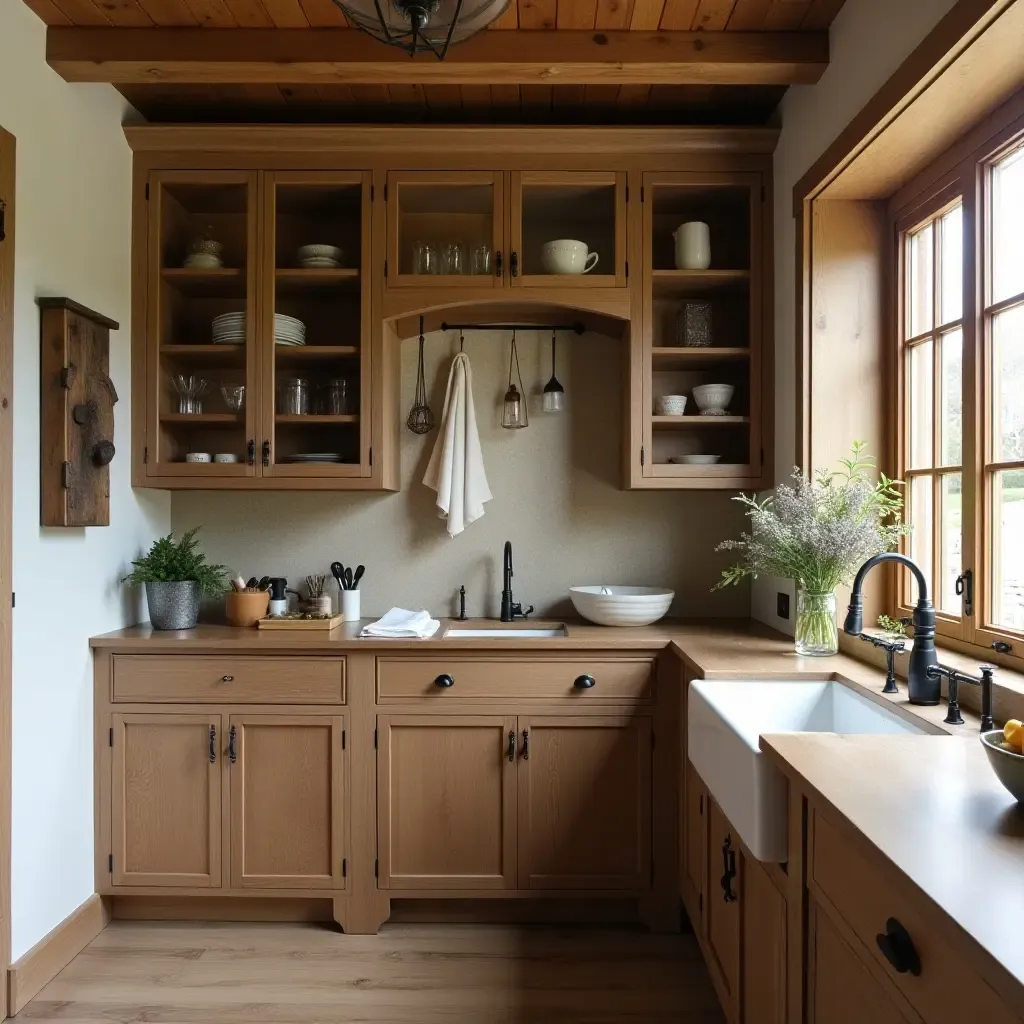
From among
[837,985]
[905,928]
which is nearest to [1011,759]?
[905,928]

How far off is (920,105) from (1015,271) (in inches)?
17.3

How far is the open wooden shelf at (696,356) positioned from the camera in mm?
2590

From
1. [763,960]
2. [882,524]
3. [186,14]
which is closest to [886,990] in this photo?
[763,960]

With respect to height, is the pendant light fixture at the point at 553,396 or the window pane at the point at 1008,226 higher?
the window pane at the point at 1008,226

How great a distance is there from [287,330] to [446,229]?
678mm

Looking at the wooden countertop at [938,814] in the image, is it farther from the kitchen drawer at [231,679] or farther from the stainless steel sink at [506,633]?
the kitchen drawer at [231,679]

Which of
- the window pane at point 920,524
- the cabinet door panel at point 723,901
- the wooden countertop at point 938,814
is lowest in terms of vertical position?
the cabinet door panel at point 723,901

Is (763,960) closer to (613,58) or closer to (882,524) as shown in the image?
(882,524)

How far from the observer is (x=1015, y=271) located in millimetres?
1728

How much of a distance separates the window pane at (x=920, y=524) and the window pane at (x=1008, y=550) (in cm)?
30

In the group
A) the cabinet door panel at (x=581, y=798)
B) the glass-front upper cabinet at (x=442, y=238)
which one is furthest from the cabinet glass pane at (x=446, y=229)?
the cabinet door panel at (x=581, y=798)

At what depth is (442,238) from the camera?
108 inches

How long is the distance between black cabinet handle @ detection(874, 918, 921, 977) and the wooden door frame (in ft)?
6.62

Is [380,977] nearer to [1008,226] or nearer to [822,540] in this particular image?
[822,540]
